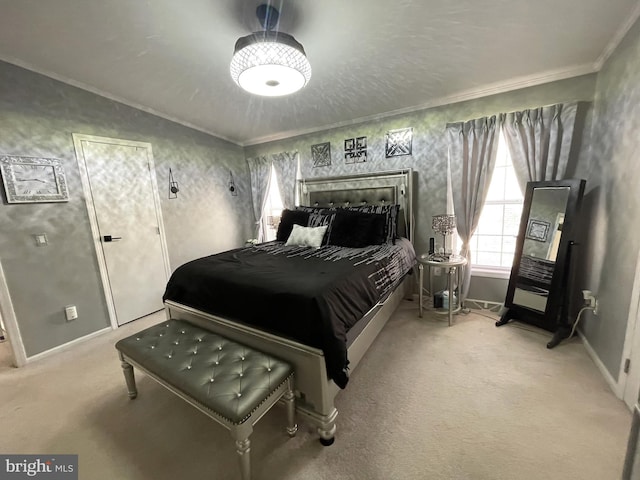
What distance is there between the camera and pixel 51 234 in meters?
2.39

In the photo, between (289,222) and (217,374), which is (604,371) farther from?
(289,222)

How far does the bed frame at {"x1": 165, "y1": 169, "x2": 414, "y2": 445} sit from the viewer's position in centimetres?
141

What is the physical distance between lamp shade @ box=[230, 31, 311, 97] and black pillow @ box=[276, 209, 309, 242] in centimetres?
161

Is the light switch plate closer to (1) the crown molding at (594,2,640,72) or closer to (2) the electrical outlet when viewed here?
(2) the electrical outlet

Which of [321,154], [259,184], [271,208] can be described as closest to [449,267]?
[321,154]

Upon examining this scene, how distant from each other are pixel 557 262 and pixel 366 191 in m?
1.98

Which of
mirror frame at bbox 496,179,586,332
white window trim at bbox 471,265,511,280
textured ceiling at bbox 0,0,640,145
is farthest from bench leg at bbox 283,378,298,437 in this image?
white window trim at bbox 471,265,511,280

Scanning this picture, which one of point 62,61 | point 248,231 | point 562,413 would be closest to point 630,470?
point 562,413

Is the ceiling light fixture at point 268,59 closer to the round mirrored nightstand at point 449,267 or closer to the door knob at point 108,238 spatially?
the round mirrored nightstand at point 449,267

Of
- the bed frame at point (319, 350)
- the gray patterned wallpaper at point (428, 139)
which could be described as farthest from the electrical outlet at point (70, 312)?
the gray patterned wallpaper at point (428, 139)

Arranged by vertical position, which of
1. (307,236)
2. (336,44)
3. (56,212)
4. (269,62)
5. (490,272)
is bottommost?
(490,272)

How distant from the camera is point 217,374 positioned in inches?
52.9

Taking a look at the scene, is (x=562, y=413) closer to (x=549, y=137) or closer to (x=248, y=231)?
(x=549, y=137)

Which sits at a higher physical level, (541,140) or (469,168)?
(541,140)
